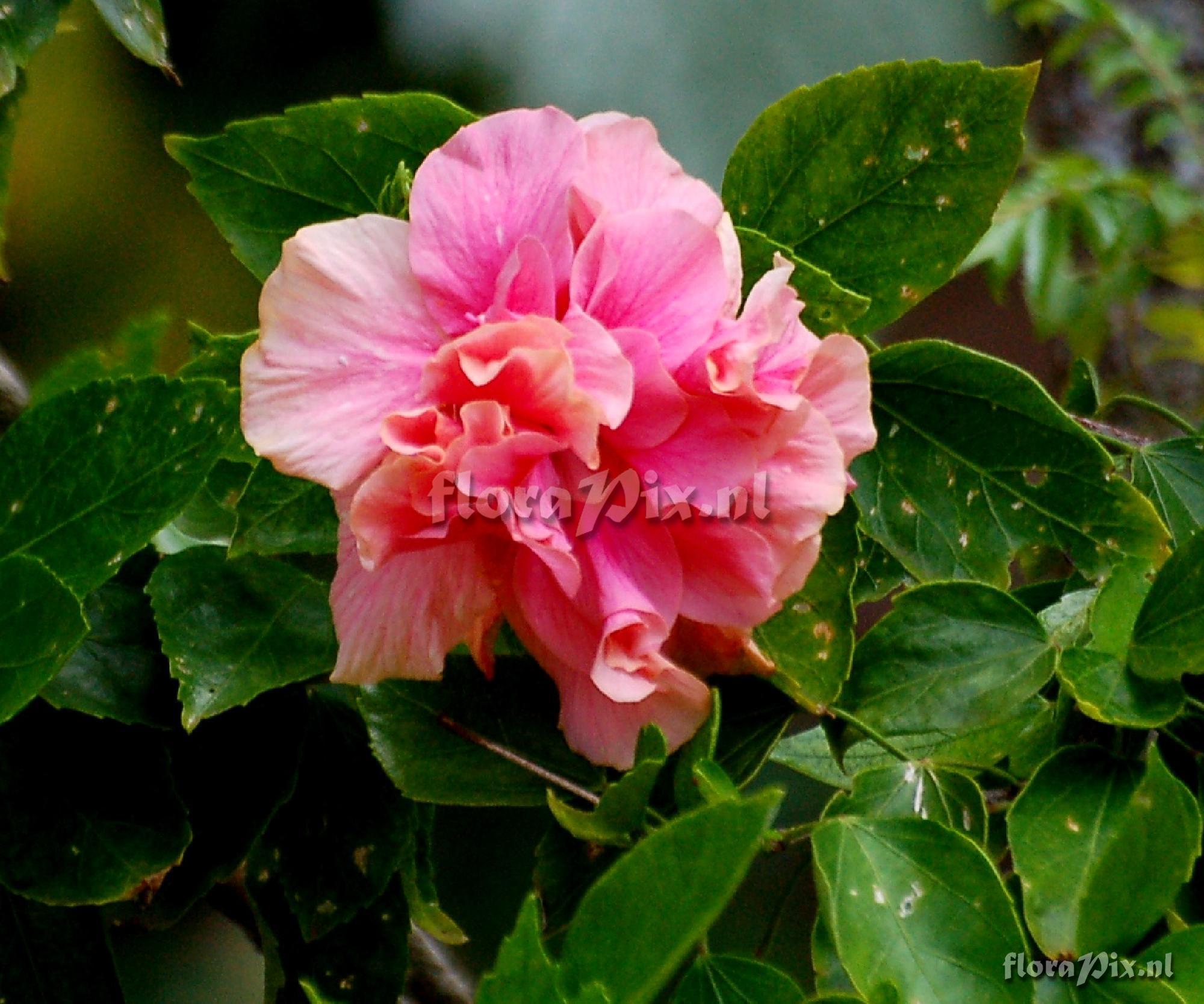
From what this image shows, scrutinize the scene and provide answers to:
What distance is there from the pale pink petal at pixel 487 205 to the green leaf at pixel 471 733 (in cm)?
10

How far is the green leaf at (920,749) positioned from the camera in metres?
0.35

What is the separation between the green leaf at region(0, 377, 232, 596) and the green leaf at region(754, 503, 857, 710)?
0.15 metres

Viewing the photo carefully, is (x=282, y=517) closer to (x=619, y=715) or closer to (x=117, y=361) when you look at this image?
(x=619, y=715)

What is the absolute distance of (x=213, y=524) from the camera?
419mm

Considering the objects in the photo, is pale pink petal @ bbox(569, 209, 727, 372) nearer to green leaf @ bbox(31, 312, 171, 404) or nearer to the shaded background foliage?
green leaf @ bbox(31, 312, 171, 404)

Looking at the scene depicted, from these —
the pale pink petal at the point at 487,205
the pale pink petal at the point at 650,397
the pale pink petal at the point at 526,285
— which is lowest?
the pale pink petal at the point at 650,397

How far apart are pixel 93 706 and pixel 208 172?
15 cm

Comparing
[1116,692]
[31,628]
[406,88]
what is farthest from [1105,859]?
[406,88]

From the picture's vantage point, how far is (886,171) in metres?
0.35

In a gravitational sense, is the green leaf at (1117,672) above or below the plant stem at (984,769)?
above

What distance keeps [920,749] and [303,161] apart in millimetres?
245

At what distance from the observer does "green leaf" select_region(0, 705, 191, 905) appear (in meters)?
0.31

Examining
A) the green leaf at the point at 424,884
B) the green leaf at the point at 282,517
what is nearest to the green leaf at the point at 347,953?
the green leaf at the point at 424,884

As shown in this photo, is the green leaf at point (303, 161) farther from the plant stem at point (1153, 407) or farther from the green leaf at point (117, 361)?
the plant stem at point (1153, 407)
